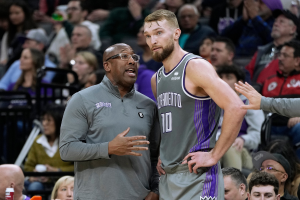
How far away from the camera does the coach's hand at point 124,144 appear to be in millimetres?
3373

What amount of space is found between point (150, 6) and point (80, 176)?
7.50m

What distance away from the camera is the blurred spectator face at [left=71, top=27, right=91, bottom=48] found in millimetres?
9133

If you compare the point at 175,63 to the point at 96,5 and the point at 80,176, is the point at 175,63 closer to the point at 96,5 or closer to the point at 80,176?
the point at 80,176

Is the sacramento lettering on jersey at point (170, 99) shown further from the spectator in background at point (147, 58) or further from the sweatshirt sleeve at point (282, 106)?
the spectator in background at point (147, 58)

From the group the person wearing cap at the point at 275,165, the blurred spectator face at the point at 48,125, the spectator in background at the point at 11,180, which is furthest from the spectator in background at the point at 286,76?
the spectator in background at the point at 11,180

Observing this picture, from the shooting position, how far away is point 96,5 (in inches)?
462

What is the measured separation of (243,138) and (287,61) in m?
1.40

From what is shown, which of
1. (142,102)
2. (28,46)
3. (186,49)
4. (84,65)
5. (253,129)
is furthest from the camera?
(28,46)

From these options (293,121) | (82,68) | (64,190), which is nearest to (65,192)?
(64,190)

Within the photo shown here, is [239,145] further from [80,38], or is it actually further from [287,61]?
[80,38]

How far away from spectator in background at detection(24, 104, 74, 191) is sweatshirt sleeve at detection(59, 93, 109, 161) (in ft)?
8.93

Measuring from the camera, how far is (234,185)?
182 inches

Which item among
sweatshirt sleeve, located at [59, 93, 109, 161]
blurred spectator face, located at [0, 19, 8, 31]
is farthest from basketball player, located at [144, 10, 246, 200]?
blurred spectator face, located at [0, 19, 8, 31]

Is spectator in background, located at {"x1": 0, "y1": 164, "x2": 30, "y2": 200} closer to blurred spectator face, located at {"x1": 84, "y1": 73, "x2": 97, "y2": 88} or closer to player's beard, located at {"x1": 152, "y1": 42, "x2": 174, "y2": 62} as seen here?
player's beard, located at {"x1": 152, "y1": 42, "x2": 174, "y2": 62}
